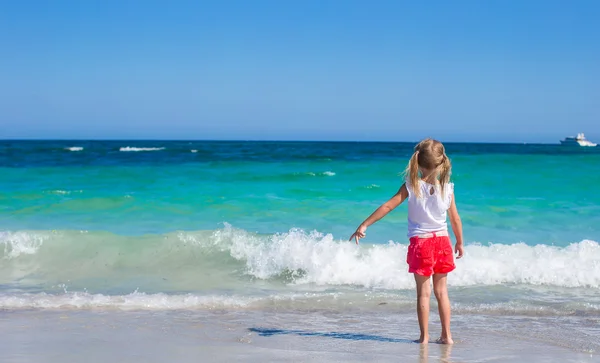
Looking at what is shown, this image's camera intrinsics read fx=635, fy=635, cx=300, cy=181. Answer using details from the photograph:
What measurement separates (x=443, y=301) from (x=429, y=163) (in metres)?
0.97

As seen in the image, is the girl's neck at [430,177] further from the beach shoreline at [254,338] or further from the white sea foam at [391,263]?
the white sea foam at [391,263]

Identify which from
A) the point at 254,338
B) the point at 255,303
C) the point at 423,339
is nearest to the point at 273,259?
the point at 255,303

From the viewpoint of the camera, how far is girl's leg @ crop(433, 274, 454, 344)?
4.32 meters

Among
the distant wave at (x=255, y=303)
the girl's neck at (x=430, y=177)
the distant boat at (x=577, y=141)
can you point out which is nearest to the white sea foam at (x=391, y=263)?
the distant wave at (x=255, y=303)

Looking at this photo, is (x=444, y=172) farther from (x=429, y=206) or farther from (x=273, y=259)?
(x=273, y=259)

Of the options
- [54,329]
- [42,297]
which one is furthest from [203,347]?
[42,297]

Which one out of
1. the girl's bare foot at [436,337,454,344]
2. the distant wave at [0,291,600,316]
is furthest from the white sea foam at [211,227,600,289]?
the girl's bare foot at [436,337,454,344]

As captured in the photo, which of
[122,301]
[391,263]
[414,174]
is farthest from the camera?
[391,263]

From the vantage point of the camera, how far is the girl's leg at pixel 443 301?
170 inches

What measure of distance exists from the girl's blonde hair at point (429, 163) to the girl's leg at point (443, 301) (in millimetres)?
617

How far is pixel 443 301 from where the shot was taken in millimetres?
4355

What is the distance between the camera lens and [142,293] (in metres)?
6.25

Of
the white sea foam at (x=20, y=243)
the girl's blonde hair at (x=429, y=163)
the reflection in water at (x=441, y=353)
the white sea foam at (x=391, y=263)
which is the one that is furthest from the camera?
the white sea foam at (x=20, y=243)

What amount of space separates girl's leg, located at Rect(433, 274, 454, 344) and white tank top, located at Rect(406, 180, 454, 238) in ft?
1.16
